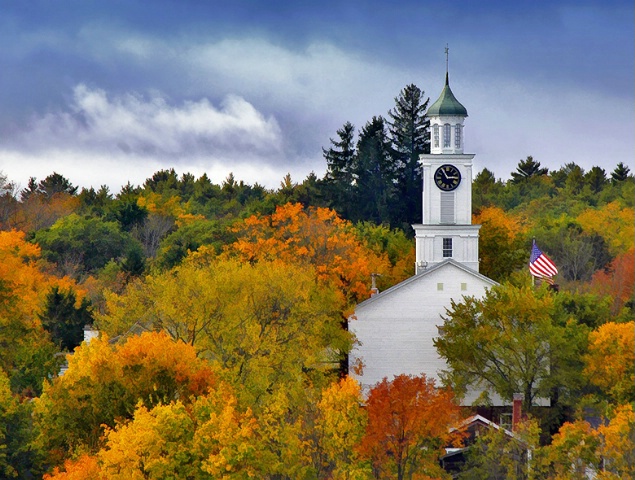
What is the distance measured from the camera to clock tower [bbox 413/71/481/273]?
307 ft

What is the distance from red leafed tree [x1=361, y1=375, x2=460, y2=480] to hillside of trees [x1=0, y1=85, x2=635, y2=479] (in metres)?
0.07

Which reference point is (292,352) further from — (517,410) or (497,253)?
(497,253)

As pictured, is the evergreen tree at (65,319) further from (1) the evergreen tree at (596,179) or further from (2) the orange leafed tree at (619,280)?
(1) the evergreen tree at (596,179)

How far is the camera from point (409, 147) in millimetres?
126375

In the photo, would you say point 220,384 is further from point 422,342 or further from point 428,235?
point 428,235

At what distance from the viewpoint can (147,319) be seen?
82438mm

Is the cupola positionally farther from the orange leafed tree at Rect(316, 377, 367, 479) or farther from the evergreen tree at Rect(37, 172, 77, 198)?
the evergreen tree at Rect(37, 172, 77, 198)

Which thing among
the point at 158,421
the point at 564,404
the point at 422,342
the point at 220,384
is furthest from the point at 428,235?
the point at 158,421

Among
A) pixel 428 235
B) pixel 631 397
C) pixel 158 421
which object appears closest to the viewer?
pixel 158 421

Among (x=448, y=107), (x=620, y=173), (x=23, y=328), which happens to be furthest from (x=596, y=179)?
(x=23, y=328)

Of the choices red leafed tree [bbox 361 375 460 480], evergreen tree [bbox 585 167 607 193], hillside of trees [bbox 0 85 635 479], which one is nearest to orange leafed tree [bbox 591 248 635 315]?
hillside of trees [bbox 0 85 635 479]

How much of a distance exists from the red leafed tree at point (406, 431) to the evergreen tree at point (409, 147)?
51.0 metres

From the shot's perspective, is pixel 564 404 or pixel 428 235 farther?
pixel 428 235

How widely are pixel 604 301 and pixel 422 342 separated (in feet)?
31.0
